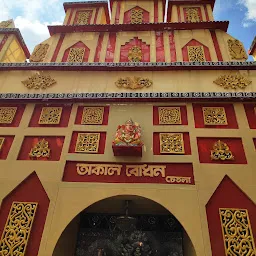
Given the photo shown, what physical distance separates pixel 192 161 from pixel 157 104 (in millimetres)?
1605

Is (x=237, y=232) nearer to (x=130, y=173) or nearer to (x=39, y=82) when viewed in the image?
(x=130, y=173)

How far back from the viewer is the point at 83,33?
7934mm

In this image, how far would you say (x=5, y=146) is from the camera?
5.69m

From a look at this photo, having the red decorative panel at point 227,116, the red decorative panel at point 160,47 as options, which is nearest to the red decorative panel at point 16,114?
the red decorative panel at point 160,47

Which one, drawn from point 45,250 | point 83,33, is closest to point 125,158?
point 45,250

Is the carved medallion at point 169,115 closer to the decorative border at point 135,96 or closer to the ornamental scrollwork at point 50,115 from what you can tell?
the decorative border at point 135,96

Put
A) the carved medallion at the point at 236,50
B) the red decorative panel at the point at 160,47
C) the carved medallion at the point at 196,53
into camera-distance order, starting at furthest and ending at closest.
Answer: the red decorative panel at the point at 160,47, the carved medallion at the point at 196,53, the carved medallion at the point at 236,50

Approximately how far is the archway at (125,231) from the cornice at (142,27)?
506 cm

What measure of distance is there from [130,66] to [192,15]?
10.6 feet

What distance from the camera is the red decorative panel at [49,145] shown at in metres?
5.44

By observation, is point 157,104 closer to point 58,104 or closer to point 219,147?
point 219,147

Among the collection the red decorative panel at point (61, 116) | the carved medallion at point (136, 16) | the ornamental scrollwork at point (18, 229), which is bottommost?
the ornamental scrollwork at point (18, 229)

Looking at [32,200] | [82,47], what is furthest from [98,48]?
[32,200]

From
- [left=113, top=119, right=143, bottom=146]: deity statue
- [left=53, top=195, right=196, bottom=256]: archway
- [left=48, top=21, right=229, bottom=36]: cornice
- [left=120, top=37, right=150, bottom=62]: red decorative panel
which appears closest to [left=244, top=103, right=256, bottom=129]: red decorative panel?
[left=113, top=119, right=143, bottom=146]: deity statue
